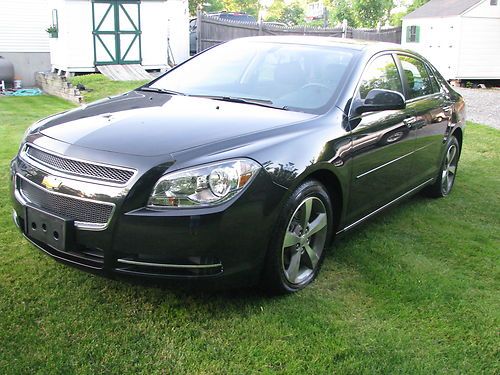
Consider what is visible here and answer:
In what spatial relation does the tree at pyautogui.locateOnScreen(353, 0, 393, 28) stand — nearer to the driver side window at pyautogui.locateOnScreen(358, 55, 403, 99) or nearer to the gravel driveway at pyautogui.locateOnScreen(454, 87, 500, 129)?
the gravel driveway at pyautogui.locateOnScreen(454, 87, 500, 129)

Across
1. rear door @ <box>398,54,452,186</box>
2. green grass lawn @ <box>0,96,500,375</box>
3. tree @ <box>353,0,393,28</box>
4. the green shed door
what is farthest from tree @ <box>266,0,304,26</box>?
green grass lawn @ <box>0,96,500,375</box>

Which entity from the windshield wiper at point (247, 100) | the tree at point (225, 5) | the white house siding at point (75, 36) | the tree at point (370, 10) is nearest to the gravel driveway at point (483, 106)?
the windshield wiper at point (247, 100)

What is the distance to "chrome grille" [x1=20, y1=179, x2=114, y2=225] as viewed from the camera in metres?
2.79

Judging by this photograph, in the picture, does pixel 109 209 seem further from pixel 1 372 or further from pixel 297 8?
pixel 297 8

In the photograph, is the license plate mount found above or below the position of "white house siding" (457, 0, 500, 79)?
below

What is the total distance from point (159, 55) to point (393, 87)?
12536mm

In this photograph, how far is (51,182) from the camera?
9.77 ft

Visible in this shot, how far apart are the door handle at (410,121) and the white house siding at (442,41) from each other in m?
15.3

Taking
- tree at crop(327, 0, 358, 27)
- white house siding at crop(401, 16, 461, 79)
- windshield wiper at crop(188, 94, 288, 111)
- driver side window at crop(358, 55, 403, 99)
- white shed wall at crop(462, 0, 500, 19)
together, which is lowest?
windshield wiper at crop(188, 94, 288, 111)

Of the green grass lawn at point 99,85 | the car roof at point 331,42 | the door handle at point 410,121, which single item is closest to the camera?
the car roof at point 331,42

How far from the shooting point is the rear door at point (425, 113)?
15.6 ft

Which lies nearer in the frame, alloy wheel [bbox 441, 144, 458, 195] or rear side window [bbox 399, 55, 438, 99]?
rear side window [bbox 399, 55, 438, 99]

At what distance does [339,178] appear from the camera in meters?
3.59

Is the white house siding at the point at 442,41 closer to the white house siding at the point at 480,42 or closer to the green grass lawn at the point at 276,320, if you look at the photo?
the white house siding at the point at 480,42
